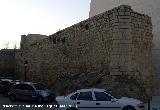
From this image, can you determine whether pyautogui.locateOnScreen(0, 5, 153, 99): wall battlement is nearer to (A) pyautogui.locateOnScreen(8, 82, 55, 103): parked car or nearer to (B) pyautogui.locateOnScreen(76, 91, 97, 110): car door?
(A) pyautogui.locateOnScreen(8, 82, 55, 103): parked car

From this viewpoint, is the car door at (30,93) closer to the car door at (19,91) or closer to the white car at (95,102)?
the car door at (19,91)

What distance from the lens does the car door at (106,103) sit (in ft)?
55.4

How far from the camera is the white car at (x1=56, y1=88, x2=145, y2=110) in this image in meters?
16.9

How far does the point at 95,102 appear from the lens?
1709cm

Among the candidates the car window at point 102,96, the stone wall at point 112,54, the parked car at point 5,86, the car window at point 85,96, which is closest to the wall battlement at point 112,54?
the stone wall at point 112,54

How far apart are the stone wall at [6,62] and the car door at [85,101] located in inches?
1330

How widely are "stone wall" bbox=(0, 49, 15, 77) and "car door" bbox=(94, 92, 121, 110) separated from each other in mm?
34085

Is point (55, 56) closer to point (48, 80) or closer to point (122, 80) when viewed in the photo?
point (48, 80)

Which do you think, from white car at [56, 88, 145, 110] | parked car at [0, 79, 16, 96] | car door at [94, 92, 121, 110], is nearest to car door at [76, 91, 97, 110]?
white car at [56, 88, 145, 110]

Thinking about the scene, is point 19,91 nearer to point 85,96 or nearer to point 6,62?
point 85,96

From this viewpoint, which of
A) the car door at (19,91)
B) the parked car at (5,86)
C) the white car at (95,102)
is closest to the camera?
the white car at (95,102)

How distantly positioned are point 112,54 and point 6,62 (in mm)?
29589

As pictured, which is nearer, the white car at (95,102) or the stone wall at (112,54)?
the white car at (95,102)

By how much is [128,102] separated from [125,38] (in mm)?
7996
